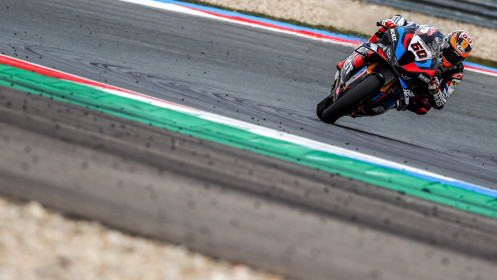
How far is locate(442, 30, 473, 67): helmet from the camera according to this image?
15.1ft

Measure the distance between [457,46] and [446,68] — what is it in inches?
11.5

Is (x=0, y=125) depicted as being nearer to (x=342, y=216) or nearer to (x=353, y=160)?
(x=342, y=216)

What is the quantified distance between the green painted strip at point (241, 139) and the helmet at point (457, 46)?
1321 mm

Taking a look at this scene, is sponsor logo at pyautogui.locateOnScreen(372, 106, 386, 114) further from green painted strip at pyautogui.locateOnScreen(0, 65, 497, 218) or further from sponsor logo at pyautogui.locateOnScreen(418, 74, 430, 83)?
green painted strip at pyautogui.locateOnScreen(0, 65, 497, 218)

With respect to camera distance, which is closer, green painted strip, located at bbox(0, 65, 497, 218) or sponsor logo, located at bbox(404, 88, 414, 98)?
green painted strip, located at bbox(0, 65, 497, 218)

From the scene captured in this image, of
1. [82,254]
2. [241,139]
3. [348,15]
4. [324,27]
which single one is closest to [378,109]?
[241,139]

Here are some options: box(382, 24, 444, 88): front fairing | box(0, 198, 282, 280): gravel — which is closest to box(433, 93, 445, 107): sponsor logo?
box(382, 24, 444, 88): front fairing

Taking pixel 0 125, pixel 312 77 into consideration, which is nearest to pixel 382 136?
pixel 312 77

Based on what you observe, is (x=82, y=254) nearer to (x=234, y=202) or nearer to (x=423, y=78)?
(x=234, y=202)

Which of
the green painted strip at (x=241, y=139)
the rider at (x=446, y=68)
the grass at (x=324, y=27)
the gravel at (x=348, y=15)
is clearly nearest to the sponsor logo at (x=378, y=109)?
the rider at (x=446, y=68)

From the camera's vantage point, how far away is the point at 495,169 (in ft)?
19.3

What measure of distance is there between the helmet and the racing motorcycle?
10 cm

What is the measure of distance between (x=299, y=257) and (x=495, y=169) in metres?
4.22

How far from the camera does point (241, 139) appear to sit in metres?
4.00
